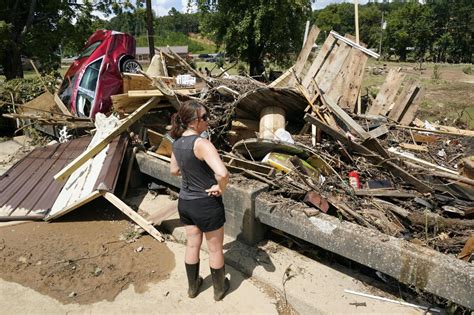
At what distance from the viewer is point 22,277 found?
12.6 ft

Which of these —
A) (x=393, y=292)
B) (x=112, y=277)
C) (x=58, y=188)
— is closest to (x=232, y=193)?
(x=112, y=277)

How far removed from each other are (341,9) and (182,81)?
107 meters

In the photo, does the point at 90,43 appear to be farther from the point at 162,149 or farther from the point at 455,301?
the point at 455,301

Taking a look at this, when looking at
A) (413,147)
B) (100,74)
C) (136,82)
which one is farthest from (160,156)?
(413,147)

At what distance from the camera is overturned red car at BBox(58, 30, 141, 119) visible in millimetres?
7512

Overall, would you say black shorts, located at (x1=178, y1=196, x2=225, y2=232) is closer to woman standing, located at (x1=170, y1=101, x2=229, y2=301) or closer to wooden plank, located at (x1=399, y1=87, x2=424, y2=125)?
woman standing, located at (x1=170, y1=101, x2=229, y2=301)

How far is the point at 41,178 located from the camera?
5.70 m

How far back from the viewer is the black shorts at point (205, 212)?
10.2 feet

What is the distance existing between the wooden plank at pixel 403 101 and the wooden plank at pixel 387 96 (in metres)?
0.16

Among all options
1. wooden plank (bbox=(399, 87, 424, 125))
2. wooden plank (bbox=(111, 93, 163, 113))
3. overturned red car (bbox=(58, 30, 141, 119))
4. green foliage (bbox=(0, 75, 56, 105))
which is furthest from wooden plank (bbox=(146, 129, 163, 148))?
green foliage (bbox=(0, 75, 56, 105))

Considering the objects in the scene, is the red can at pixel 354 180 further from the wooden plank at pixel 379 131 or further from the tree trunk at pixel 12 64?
the tree trunk at pixel 12 64

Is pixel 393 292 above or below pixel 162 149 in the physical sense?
below

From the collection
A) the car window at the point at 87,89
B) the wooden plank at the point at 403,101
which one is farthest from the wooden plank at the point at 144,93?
the wooden plank at the point at 403,101

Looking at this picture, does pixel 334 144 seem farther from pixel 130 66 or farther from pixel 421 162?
pixel 130 66
